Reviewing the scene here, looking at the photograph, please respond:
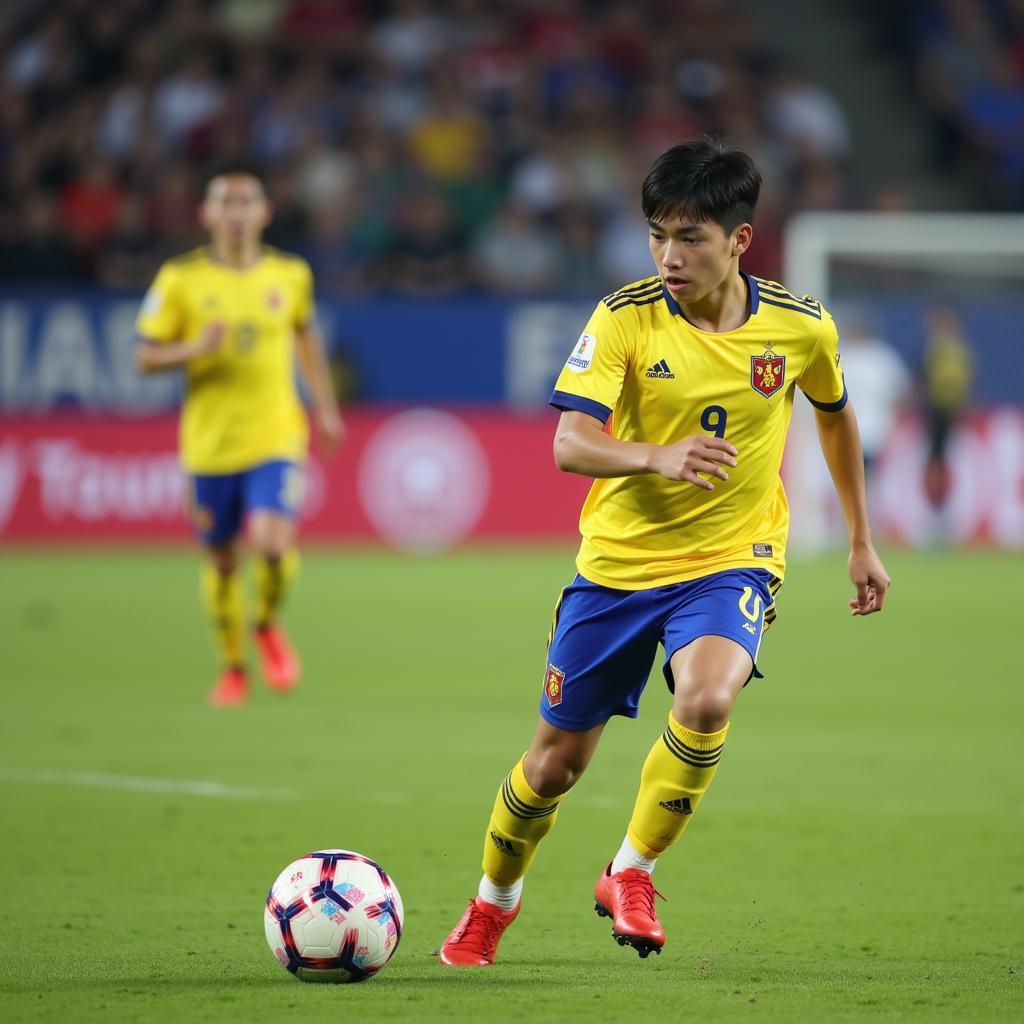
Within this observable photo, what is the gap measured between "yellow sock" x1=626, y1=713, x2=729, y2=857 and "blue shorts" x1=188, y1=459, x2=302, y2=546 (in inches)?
213

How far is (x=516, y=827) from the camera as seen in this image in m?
4.99

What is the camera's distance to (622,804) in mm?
7434

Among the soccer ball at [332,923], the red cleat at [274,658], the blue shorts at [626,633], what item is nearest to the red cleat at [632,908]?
the blue shorts at [626,633]

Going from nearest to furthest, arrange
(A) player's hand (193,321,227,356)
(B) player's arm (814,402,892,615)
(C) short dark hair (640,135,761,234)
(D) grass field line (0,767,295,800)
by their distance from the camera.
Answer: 1. (C) short dark hair (640,135,761,234)
2. (B) player's arm (814,402,892,615)
3. (D) grass field line (0,767,295,800)
4. (A) player's hand (193,321,227,356)

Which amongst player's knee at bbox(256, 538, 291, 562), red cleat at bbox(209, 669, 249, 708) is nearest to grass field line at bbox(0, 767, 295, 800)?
red cleat at bbox(209, 669, 249, 708)

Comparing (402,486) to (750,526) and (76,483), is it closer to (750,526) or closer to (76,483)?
(76,483)

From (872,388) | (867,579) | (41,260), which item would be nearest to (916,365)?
(872,388)

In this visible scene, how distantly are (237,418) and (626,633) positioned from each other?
18.0 ft

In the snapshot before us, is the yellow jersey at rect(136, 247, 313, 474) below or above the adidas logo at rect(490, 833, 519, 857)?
above

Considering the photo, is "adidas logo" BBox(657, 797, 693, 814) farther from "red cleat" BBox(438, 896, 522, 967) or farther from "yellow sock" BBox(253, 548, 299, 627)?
"yellow sock" BBox(253, 548, 299, 627)

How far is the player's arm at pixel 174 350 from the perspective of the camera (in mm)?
9445

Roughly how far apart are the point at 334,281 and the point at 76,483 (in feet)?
10.9

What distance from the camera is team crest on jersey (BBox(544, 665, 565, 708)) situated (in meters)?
4.91

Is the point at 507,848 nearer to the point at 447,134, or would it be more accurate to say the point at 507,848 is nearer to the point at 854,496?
the point at 854,496
